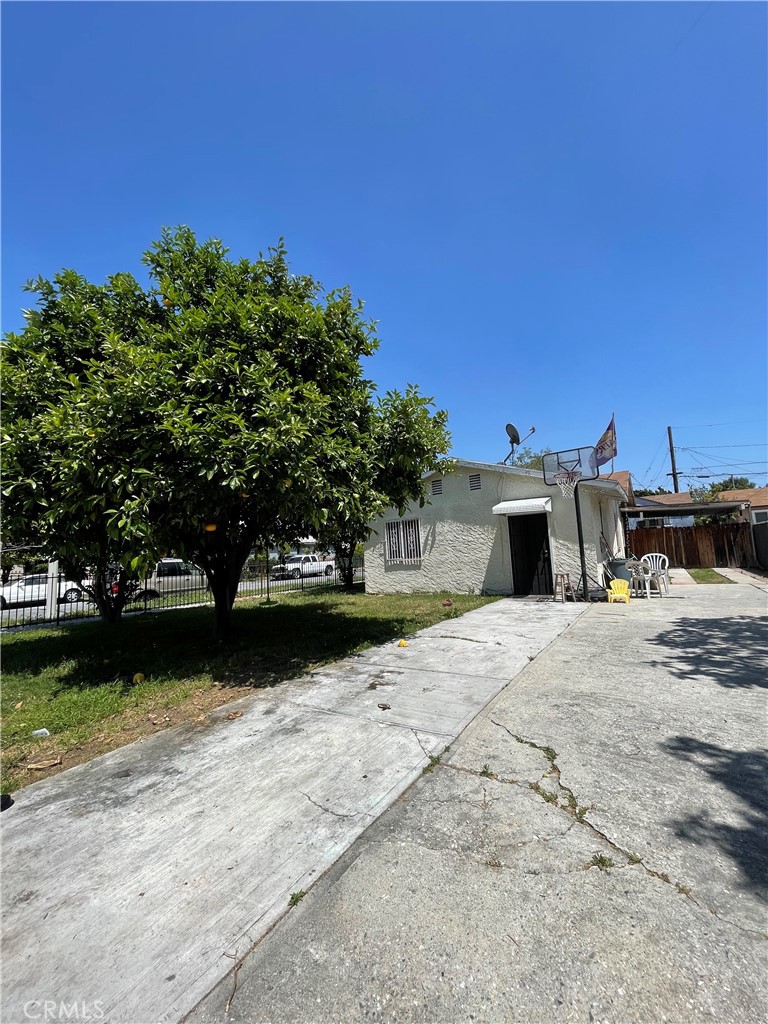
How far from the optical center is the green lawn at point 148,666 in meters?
4.24

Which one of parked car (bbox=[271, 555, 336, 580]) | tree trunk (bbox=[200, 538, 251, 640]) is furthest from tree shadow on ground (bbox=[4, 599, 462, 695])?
parked car (bbox=[271, 555, 336, 580])

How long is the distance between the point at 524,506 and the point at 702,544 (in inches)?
491

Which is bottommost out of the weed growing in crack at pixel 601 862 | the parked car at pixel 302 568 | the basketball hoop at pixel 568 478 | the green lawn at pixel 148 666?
the weed growing in crack at pixel 601 862

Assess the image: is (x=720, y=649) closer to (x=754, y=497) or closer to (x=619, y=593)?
(x=619, y=593)

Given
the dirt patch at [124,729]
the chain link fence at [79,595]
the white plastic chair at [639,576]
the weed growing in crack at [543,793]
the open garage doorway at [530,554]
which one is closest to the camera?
the weed growing in crack at [543,793]

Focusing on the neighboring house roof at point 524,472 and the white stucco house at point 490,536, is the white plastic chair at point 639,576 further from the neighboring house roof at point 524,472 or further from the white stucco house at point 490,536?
the neighboring house roof at point 524,472

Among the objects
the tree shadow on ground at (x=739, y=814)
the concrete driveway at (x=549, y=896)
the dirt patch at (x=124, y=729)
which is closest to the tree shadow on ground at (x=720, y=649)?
the concrete driveway at (x=549, y=896)

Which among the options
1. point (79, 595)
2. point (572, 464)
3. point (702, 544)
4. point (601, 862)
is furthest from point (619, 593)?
point (79, 595)

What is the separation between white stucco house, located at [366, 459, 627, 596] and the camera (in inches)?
498

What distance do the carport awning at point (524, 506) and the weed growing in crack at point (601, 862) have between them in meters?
10.5

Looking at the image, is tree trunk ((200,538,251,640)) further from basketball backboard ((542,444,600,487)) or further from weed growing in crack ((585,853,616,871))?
basketball backboard ((542,444,600,487))

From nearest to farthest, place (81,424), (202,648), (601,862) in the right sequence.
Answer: (601,862), (81,424), (202,648)

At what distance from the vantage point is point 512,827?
8.30 ft

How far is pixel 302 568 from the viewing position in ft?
91.4
